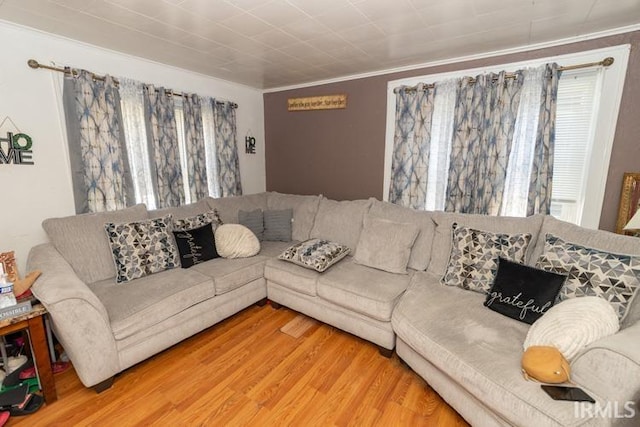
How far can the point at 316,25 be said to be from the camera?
2047mm

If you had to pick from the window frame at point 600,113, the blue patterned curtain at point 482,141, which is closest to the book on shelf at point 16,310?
the blue patterned curtain at point 482,141

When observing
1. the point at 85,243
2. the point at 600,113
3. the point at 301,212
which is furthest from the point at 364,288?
the point at 600,113

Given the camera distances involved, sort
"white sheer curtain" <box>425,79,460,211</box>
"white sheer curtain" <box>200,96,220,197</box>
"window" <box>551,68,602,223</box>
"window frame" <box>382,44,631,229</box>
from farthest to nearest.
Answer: "white sheer curtain" <box>200,96,220,197</box> < "white sheer curtain" <box>425,79,460,211</box> < "window" <box>551,68,602,223</box> < "window frame" <box>382,44,631,229</box>

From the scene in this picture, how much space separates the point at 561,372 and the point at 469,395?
460mm

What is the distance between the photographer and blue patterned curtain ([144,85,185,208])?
2863mm

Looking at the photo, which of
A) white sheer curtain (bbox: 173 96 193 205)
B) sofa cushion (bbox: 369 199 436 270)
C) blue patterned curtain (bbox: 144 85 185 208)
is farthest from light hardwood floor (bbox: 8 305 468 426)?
white sheer curtain (bbox: 173 96 193 205)

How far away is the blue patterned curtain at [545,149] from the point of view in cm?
235

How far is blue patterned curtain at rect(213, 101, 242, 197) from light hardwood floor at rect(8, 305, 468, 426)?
1.96 m

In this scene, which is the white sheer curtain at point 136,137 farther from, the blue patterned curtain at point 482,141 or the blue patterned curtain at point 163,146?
the blue patterned curtain at point 482,141

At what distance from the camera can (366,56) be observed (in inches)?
106

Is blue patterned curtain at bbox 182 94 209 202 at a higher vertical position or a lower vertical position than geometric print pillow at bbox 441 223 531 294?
higher

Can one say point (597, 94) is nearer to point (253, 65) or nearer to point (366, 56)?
point (366, 56)

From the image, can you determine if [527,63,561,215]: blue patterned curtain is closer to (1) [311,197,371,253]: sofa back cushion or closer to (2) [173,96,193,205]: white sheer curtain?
(1) [311,197,371,253]: sofa back cushion

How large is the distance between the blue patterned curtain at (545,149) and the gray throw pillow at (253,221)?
8.60ft
